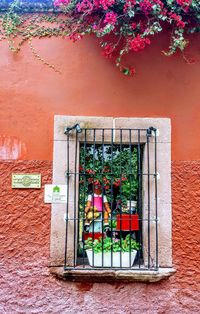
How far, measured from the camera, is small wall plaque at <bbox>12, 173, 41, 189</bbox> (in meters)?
A: 4.09

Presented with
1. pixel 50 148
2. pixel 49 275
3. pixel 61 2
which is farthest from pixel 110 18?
pixel 49 275

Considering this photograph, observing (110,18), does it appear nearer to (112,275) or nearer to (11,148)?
(11,148)

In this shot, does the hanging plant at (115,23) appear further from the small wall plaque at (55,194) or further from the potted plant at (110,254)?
the potted plant at (110,254)

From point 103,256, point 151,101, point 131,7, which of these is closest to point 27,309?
point 103,256

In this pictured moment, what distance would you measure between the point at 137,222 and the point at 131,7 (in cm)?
213

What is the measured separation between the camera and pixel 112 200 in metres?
4.17

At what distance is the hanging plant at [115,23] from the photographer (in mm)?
3842

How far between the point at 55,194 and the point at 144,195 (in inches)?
36.2

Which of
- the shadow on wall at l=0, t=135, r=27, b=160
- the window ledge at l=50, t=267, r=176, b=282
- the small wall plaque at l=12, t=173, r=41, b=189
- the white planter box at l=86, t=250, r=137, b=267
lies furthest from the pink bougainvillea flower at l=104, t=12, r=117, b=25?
the window ledge at l=50, t=267, r=176, b=282

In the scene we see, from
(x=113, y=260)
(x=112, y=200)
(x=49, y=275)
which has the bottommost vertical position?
(x=49, y=275)

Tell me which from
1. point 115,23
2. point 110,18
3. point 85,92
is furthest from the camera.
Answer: point 85,92

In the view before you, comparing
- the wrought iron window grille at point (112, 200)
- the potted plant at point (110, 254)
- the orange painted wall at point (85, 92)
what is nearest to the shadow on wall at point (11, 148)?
the orange painted wall at point (85, 92)

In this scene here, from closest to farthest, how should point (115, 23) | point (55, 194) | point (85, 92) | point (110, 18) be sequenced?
point (110, 18) → point (115, 23) → point (55, 194) → point (85, 92)

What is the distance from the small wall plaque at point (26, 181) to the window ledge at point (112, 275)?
87 centimetres
